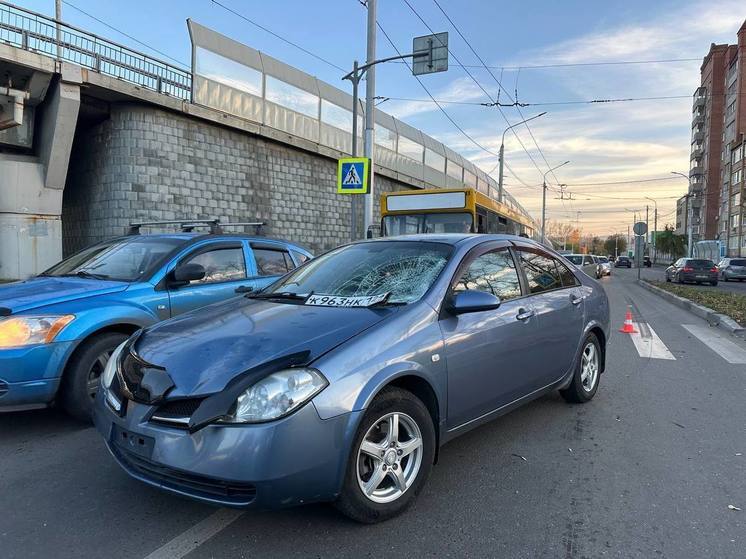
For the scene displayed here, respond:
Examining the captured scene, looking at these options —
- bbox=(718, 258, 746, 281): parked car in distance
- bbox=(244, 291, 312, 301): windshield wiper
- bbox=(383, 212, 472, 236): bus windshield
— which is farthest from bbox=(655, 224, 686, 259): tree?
bbox=(244, 291, 312, 301): windshield wiper

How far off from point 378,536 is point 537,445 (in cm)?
180

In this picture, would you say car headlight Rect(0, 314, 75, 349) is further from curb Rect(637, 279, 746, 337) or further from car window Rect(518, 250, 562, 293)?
curb Rect(637, 279, 746, 337)

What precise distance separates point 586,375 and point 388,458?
9.92ft

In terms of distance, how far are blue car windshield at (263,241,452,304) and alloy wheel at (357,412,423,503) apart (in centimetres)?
76

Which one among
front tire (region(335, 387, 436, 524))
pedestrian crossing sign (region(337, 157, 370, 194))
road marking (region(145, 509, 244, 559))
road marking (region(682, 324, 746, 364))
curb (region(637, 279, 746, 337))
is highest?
pedestrian crossing sign (region(337, 157, 370, 194))

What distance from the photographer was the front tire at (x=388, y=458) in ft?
8.82

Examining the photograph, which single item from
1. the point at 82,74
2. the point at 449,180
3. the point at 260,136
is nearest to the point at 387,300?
the point at 82,74

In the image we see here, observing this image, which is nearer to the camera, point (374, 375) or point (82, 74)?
point (374, 375)

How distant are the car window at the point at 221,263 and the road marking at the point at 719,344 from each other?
6.64 m

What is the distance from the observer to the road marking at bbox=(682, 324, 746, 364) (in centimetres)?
749

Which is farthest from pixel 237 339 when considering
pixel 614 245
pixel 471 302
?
pixel 614 245

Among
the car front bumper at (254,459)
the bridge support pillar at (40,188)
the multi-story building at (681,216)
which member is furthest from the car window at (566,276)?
the multi-story building at (681,216)

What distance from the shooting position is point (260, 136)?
1875cm

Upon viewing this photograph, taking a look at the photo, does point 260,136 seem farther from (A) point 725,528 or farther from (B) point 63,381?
(A) point 725,528
